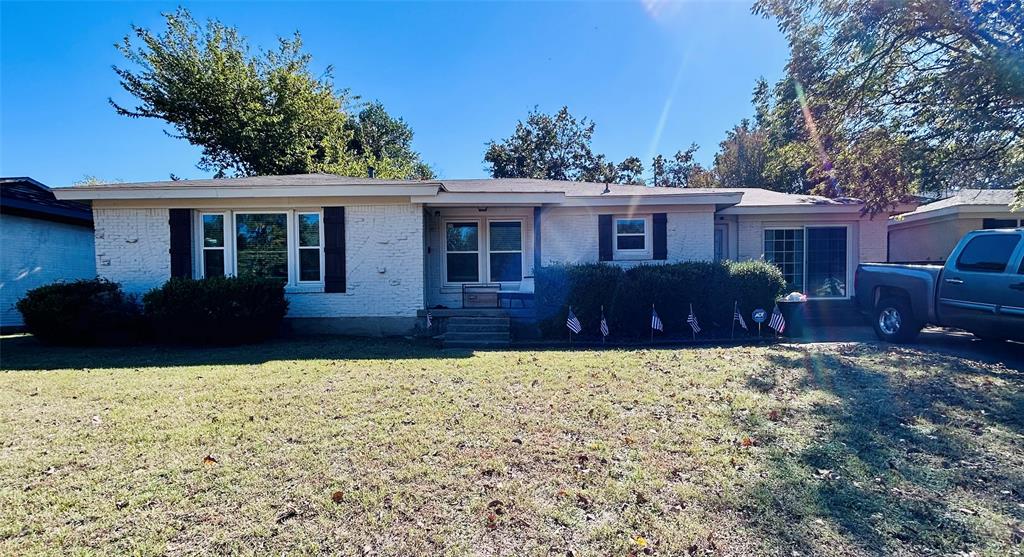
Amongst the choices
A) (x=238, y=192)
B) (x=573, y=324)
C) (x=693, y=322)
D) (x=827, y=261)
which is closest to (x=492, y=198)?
(x=573, y=324)

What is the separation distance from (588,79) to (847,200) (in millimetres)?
9158

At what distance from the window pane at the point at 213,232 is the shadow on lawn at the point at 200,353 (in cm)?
243

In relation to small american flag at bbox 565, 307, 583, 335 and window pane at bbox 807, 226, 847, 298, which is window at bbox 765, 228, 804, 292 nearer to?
window pane at bbox 807, 226, 847, 298

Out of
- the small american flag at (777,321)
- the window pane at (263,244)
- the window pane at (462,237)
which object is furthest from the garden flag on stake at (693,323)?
the window pane at (263,244)

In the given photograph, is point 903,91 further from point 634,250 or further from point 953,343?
point 634,250

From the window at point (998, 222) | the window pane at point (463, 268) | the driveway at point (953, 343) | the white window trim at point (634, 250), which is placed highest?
the window at point (998, 222)

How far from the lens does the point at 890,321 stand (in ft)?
27.3

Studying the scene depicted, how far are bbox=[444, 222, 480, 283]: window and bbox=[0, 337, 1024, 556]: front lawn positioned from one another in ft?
17.4

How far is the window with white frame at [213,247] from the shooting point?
394 inches

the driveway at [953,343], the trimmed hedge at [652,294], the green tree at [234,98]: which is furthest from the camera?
the green tree at [234,98]

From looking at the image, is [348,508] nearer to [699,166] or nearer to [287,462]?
[287,462]

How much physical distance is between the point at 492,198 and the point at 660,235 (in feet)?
14.6

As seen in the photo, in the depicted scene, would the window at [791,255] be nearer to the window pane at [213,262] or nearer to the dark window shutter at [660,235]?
the dark window shutter at [660,235]

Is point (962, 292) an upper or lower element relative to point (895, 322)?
upper
